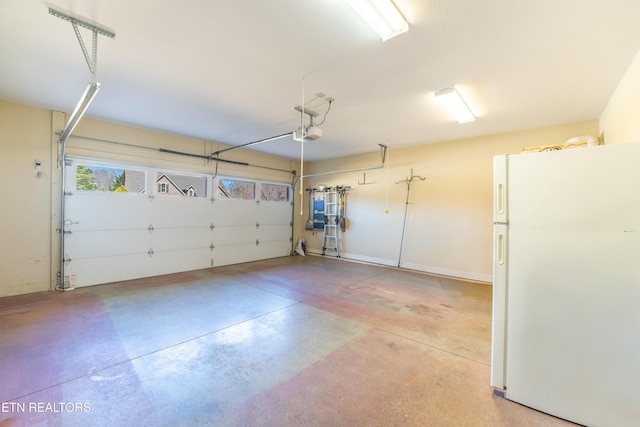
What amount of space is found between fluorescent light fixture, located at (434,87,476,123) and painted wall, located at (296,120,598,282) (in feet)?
4.83

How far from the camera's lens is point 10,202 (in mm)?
3928

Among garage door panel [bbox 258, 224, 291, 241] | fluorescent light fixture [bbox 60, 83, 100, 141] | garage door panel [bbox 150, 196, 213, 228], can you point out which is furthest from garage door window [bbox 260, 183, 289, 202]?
fluorescent light fixture [bbox 60, 83, 100, 141]

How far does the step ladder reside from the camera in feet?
25.0

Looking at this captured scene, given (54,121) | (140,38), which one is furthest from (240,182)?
(140,38)

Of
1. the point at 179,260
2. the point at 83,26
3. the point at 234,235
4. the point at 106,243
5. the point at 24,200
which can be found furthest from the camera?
the point at 234,235

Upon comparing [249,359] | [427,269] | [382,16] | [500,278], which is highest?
[382,16]

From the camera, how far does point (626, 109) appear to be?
276cm

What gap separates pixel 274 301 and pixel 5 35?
156 inches

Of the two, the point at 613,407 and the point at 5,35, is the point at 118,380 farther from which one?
the point at 613,407

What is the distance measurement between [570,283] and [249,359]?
2.56 metres

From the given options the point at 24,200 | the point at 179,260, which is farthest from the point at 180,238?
the point at 24,200

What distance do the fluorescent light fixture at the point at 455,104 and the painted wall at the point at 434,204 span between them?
1.47 meters

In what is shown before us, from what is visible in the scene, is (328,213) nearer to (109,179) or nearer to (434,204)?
(434,204)

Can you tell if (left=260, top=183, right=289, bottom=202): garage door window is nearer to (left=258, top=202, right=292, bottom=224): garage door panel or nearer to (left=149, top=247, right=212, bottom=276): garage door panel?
(left=258, top=202, right=292, bottom=224): garage door panel
